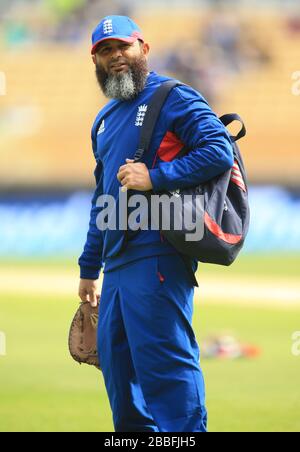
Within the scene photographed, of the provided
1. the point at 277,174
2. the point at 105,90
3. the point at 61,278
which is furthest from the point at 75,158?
the point at 105,90

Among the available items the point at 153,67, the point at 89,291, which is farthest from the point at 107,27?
the point at 153,67

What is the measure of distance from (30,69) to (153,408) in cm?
1500

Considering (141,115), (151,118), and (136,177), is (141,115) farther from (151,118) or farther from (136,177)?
(136,177)

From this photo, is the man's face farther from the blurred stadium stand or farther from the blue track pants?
the blurred stadium stand

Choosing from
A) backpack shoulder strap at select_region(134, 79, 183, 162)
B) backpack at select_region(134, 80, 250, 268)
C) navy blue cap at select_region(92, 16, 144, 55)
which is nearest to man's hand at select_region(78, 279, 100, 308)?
backpack at select_region(134, 80, 250, 268)

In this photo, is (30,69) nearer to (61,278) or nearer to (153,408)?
(61,278)

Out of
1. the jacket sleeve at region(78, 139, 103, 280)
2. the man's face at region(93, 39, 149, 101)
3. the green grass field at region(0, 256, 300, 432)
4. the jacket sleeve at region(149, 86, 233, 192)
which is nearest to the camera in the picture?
the jacket sleeve at region(149, 86, 233, 192)

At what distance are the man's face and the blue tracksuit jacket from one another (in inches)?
2.3

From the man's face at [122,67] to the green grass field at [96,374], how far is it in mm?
1867

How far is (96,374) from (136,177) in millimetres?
3261

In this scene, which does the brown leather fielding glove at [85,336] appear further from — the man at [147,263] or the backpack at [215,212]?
the backpack at [215,212]

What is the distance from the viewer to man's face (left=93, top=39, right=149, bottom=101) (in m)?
3.65

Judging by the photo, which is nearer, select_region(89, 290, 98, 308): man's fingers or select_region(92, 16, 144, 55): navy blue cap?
select_region(92, 16, 144, 55): navy blue cap

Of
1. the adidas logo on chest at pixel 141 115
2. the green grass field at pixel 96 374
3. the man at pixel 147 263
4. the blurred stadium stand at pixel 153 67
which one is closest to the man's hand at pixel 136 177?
→ the man at pixel 147 263
